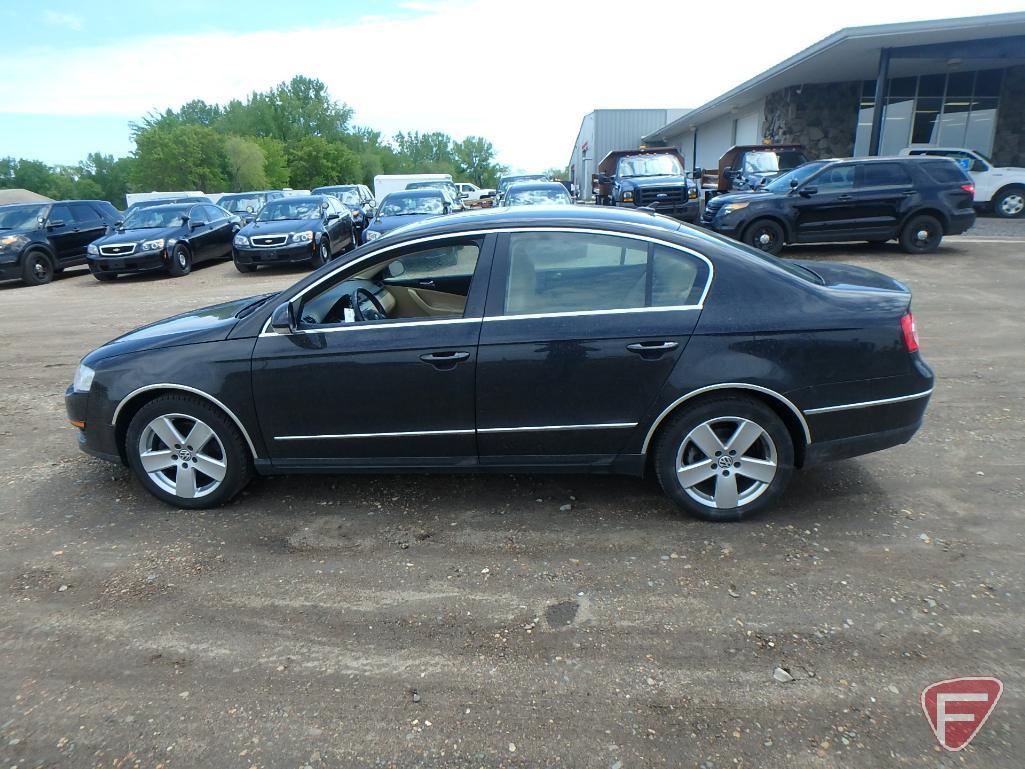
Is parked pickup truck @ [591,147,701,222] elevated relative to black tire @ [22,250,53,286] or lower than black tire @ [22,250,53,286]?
elevated

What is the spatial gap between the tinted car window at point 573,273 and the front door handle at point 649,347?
0.22 meters

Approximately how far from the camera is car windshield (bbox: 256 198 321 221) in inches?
615

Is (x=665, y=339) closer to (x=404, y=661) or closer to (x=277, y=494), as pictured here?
(x=404, y=661)

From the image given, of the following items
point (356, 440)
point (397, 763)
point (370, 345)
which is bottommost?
point (397, 763)

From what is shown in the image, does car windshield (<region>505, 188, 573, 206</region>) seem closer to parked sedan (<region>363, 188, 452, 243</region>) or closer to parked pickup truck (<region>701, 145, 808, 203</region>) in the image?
parked sedan (<region>363, 188, 452, 243</region>)

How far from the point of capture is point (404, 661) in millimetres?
2814

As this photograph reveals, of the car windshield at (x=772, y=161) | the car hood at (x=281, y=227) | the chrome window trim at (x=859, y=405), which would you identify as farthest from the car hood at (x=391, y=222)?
the chrome window trim at (x=859, y=405)

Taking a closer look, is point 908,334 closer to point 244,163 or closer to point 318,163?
point 244,163

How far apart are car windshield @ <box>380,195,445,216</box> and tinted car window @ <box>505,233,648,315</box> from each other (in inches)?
455

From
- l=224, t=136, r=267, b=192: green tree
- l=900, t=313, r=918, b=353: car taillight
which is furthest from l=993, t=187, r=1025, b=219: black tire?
l=224, t=136, r=267, b=192: green tree

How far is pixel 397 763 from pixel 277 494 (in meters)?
2.36

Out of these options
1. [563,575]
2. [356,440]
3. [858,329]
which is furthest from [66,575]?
[858,329]

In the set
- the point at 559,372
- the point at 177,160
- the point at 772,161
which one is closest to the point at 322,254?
the point at 772,161

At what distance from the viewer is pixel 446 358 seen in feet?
12.0
